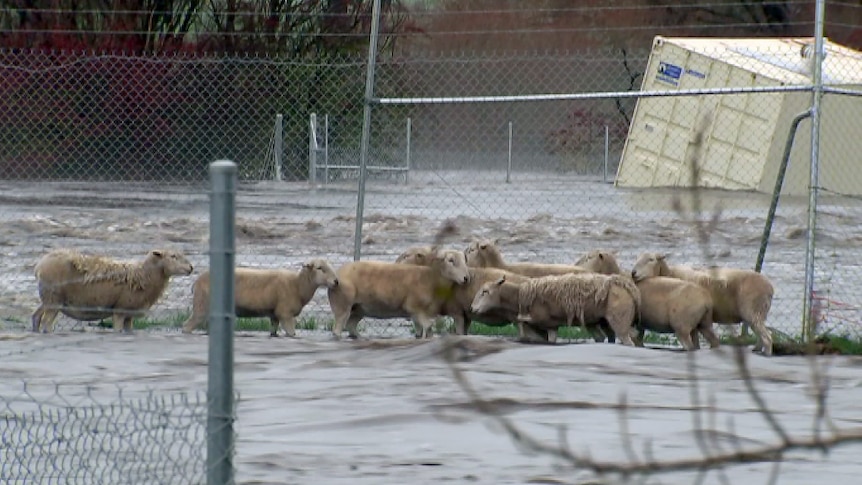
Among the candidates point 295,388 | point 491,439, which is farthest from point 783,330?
point 491,439

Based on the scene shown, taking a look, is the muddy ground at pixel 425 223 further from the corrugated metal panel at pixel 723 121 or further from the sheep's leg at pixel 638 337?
the sheep's leg at pixel 638 337

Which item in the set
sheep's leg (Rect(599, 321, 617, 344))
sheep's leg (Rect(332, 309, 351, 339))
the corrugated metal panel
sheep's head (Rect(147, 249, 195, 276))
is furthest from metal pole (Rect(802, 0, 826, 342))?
the corrugated metal panel

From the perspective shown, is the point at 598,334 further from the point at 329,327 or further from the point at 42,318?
the point at 42,318

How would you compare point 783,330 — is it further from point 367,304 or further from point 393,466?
point 393,466

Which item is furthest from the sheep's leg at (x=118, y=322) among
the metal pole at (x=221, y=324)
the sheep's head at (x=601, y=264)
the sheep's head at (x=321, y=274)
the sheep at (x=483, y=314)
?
the metal pole at (x=221, y=324)

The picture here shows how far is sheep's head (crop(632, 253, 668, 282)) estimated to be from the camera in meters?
11.9

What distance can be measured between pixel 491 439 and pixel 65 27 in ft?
61.4

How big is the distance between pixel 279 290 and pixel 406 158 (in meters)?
7.83

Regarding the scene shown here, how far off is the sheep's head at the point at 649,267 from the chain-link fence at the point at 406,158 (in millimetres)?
3232

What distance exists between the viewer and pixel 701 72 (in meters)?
20.4

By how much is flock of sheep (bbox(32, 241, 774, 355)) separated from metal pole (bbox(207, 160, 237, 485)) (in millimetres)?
7200

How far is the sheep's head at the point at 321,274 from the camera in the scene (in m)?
12.1

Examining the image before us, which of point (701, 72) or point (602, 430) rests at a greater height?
point (701, 72)

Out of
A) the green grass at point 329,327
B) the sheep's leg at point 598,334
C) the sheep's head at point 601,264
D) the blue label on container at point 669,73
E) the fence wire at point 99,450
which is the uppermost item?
the blue label on container at point 669,73
